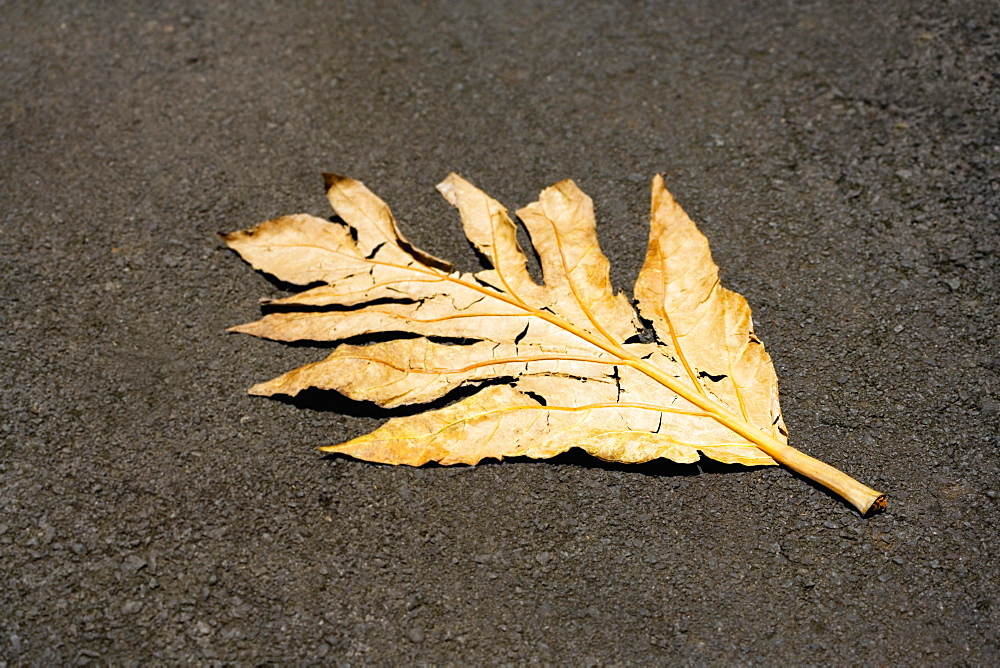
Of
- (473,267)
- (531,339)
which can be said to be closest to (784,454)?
(531,339)

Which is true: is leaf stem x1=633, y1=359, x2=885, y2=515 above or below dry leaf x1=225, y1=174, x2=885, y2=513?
below

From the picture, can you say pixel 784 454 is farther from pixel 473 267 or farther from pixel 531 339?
pixel 473 267

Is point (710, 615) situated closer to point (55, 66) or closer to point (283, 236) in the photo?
point (283, 236)

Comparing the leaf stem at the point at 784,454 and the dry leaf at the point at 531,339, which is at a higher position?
the dry leaf at the point at 531,339
